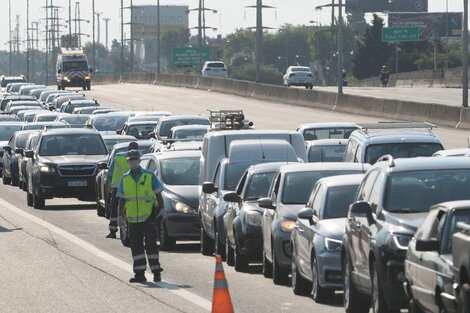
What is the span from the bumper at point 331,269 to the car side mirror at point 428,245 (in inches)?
163

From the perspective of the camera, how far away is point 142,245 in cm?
2083

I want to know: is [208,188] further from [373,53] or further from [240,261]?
[373,53]

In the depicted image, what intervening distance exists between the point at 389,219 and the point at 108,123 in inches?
1565

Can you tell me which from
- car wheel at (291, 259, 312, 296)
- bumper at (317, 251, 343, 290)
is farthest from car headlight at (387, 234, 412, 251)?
car wheel at (291, 259, 312, 296)

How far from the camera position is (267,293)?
63.3 feet

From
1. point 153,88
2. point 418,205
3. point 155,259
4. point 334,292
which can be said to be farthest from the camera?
point 153,88

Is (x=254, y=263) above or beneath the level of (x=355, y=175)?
beneath

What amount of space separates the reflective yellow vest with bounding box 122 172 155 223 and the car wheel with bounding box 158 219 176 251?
512 cm

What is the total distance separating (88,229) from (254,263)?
7.42m

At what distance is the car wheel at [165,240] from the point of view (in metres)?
26.4

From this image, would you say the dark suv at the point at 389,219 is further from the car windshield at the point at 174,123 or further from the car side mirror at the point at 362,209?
the car windshield at the point at 174,123

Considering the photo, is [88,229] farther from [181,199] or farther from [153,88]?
[153,88]

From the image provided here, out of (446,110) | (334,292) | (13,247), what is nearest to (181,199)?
(13,247)

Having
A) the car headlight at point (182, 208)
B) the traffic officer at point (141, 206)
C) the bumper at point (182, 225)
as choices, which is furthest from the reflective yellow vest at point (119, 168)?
the traffic officer at point (141, 206)
